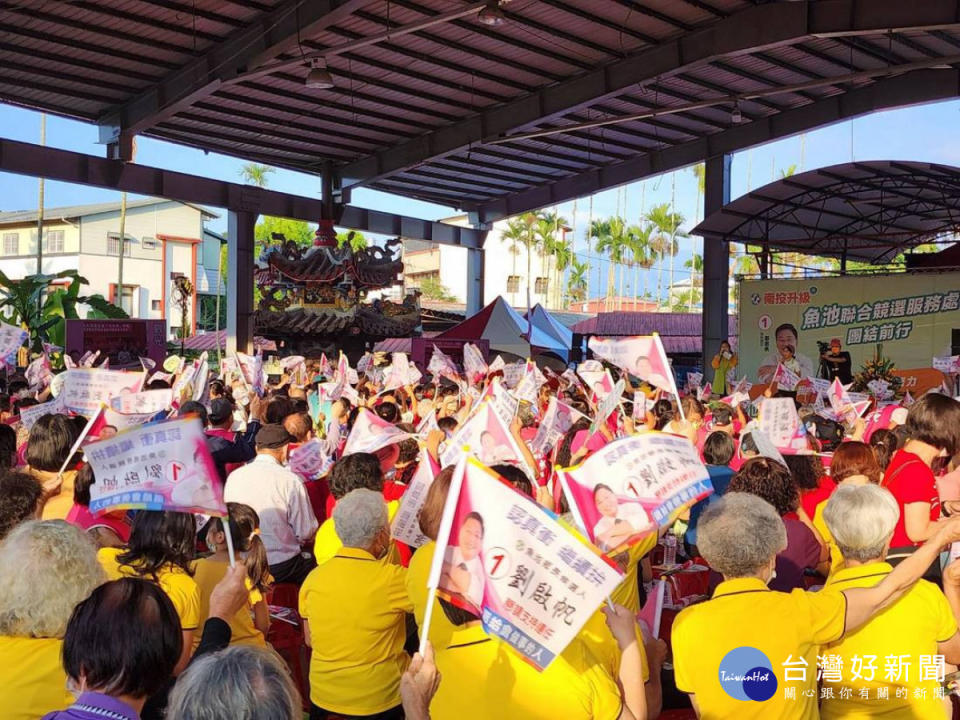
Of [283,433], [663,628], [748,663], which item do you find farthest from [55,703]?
[283,433]

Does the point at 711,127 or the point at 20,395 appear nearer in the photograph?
the point at 20,395

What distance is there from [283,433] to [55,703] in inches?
140

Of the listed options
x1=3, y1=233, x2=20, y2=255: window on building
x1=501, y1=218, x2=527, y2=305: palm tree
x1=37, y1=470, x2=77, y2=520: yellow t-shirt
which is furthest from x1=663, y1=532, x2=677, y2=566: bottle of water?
x1=501, y1=218, x2=527, y2=305: palm tree

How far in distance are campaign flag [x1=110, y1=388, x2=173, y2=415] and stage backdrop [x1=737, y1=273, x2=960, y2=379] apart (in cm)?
1656

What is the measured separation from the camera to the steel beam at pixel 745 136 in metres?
20.8

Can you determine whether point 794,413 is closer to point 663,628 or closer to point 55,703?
point 663,628

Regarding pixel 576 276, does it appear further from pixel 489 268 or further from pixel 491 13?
pixel 491 13

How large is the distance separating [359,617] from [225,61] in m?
16.4

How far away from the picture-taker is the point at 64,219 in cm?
4569

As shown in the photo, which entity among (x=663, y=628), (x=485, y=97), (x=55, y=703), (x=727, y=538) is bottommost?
(x=663, y=628)

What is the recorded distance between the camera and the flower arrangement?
19605 millimetres

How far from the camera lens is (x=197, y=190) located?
81.5ft

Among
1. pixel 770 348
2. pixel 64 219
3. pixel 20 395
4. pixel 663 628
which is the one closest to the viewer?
pixel 663 628

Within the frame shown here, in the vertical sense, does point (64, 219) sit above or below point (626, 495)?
above
